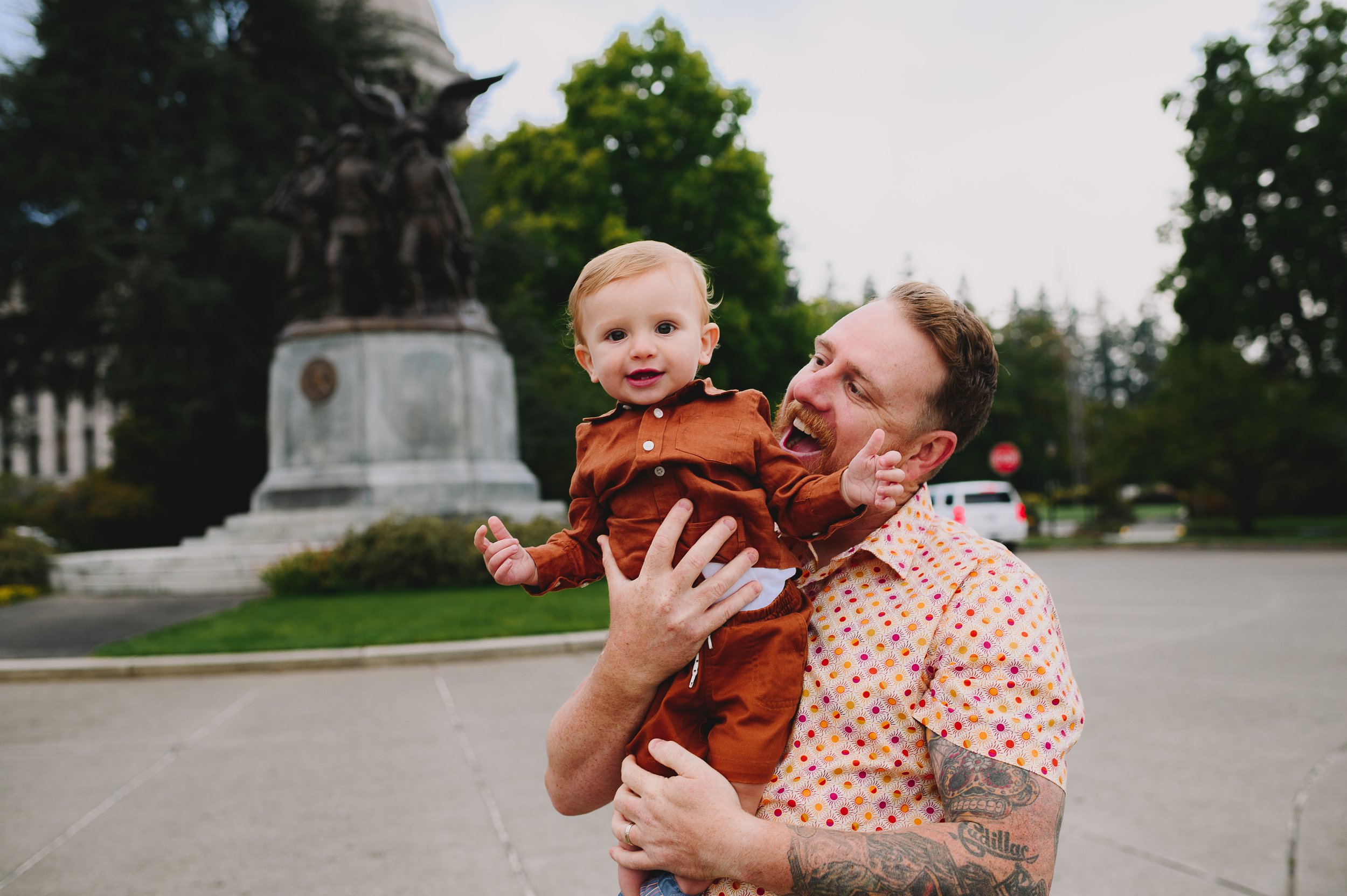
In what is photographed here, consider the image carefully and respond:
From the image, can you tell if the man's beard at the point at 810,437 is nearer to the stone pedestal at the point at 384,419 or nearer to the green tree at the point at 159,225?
the stone pedestal at the point at 384,419

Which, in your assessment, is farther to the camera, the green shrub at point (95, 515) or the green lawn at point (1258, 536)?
the green lawn at point (1258, 536)

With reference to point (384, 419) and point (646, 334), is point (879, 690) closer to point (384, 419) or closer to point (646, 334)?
point (646, 334)

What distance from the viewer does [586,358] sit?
2104 mm

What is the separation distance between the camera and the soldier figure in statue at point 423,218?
59.9 feet

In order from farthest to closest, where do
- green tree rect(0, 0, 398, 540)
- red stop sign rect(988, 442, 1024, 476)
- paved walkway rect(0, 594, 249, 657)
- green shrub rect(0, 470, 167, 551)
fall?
red stop sign rect(988, 442, 1024, 476) < green tree rect(0, 0, 398, 540) < green shrub rect(0, 470, 167, 551) < paved walkway rect(0, 594, 249, 657)

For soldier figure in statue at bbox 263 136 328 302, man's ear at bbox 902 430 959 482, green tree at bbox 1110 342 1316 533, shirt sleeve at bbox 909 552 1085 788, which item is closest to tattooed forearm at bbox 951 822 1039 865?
shirt sleeve at bbox 909 552 1085 788

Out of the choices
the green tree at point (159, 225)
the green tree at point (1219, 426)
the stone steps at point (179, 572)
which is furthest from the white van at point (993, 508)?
the green tree at point (159, 225)

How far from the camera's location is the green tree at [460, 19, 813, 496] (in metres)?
28.6

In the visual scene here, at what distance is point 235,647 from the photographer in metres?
9.69

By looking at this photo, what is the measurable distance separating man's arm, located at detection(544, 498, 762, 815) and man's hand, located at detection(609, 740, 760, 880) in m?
0.12

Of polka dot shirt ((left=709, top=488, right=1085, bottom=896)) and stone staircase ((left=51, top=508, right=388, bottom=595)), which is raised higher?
polka dot shirt ((left=709, top=488, right=1085, bottom=896))

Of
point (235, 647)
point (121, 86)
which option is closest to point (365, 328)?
point (235, 647)

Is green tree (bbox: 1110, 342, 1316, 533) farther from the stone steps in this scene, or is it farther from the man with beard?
the man with beard

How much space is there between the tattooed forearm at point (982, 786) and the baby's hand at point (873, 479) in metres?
0.40
